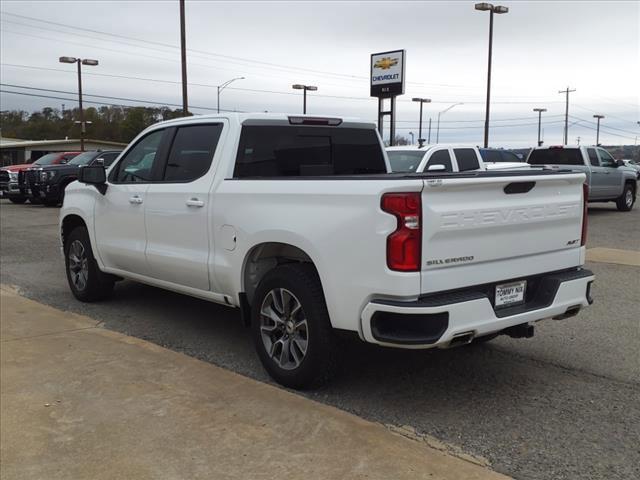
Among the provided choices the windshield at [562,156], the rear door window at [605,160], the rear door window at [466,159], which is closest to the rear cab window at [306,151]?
the rear door window at [466,159]

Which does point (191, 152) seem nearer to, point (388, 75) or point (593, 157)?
point (593, 157)

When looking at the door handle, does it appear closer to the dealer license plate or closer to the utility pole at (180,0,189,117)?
the dealer license plate

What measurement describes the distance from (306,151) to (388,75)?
24.6m

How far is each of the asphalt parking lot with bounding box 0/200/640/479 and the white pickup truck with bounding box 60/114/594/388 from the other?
46 centimetres

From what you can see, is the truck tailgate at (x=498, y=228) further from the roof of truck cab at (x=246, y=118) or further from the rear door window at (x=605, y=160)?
the rear door window at (x=605, y=160)

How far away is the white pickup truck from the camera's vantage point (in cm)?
364

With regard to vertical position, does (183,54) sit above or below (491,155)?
above

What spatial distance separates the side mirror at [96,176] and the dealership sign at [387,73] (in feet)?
77.0

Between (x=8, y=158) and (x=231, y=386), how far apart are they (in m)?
65.8

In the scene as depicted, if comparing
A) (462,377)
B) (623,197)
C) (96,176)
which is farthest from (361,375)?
(623,197)

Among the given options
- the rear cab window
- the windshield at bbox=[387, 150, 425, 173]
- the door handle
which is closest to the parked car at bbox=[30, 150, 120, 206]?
the windshield at bbox=[387, 150, 425, 173]

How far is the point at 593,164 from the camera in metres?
17.5

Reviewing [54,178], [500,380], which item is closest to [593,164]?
[500,380]

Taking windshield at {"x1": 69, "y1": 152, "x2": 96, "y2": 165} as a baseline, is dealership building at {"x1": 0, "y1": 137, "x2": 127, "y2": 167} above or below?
above
